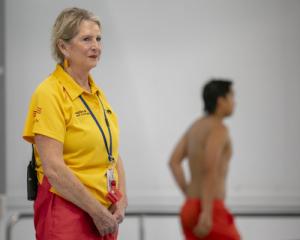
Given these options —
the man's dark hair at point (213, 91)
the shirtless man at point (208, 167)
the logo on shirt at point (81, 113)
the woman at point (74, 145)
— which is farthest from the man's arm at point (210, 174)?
the logo on shirt at point (81, 113)

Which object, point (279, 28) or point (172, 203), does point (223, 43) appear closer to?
point (279, 28)

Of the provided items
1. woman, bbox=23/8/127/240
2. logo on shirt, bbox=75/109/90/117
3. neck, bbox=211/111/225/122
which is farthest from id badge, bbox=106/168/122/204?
neck, bbox=211/111/225/122

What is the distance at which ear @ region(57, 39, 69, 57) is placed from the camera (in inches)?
62.8

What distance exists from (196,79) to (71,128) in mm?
1504

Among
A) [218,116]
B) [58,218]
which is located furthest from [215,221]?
[58,218]

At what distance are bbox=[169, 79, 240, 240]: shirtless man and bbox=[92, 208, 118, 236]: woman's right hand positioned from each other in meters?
1.16

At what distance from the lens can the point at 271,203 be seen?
2.88 metres

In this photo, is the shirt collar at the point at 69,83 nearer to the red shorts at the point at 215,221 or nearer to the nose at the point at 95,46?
the nose at the point at 95,46

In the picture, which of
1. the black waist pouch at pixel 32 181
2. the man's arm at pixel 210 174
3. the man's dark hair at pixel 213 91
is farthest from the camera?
the man's dark hair at pixel 213 91

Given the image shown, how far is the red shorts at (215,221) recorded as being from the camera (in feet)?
8.92

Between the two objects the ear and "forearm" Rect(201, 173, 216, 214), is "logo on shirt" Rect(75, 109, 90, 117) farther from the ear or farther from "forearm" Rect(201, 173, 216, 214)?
"forearm" Rect(201, 173, 216, 214)

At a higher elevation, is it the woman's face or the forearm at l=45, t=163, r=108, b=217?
the woman's face

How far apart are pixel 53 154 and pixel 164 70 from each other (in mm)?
1608

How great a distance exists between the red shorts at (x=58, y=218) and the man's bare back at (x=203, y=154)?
1.19 meters
